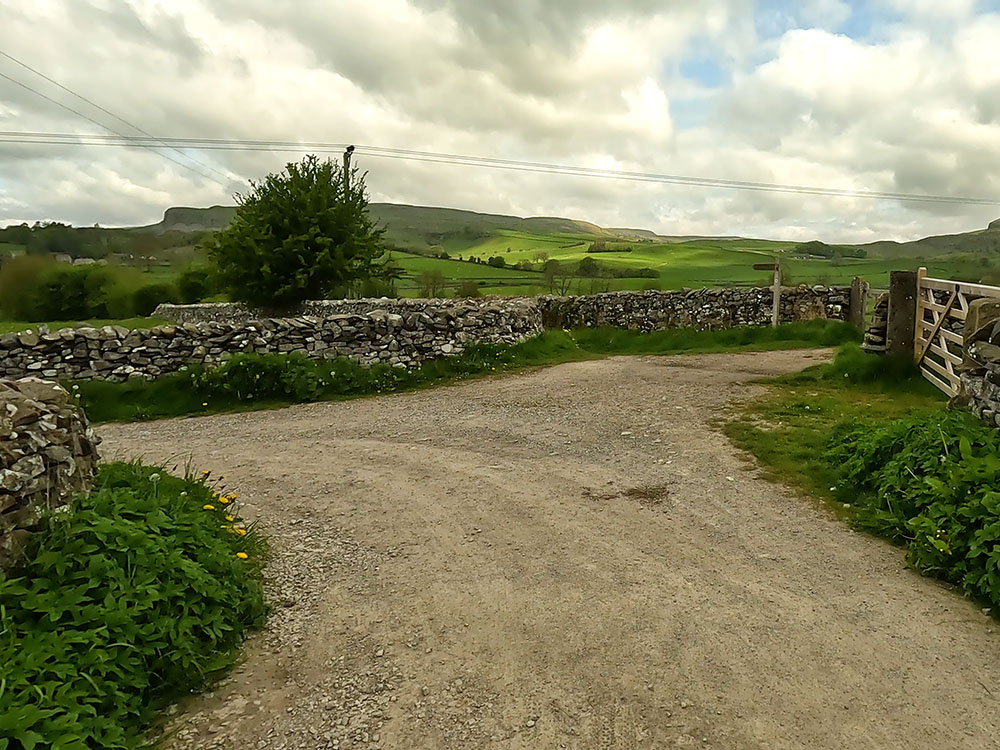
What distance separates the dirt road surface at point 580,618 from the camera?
10.1 feet

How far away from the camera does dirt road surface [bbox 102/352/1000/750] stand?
3.07 meters

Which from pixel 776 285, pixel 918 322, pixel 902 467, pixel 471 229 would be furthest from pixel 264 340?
pixel 471 229

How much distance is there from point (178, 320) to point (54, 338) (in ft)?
50.6

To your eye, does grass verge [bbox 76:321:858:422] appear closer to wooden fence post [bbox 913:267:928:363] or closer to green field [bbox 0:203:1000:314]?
wooden fence post [bbox 913:267:928:363]

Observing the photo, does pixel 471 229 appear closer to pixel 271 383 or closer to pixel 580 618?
pixel 271 383

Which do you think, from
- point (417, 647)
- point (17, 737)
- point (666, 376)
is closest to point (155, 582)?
point (17, 737)

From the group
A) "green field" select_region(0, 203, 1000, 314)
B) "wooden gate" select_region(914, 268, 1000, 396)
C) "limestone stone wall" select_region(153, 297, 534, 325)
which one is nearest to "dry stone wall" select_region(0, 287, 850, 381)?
"limestone stone wall" select_region(153, 297, 534, 325)

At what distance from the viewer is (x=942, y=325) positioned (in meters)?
9.18

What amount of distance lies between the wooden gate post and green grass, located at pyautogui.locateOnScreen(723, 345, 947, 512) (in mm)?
304

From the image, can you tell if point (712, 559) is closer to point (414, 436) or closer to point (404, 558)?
point (404, 558)

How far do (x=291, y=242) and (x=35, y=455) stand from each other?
16807 mm

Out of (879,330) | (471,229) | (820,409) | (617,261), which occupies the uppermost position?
(471,229)

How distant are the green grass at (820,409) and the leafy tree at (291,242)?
1408 centimetres

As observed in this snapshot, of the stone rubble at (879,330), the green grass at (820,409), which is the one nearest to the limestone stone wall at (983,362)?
the green grass at (820,409)
